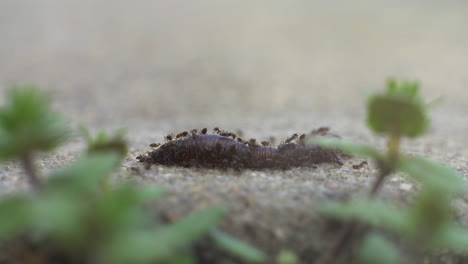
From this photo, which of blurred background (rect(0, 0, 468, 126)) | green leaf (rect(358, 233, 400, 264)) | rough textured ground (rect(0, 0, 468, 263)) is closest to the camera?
green leaf (rect(358, 233, 400, 264))

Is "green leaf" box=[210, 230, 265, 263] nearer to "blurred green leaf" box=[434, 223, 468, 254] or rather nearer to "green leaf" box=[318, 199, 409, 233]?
"green leaf" box=[318, 199, 409, 233]

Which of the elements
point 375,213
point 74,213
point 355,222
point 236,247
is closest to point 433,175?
point 375,213

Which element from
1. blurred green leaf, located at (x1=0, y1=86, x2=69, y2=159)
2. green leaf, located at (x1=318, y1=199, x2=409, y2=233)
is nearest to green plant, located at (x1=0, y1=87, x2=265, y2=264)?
blurred green leaf, located at (x1=0, y1=86, x2=69, y2=159)

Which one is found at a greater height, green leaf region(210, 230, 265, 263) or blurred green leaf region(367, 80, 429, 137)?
blurred green leaf region(367, 80, 429, 137)

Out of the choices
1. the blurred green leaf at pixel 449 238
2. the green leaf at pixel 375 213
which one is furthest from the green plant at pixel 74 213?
the blurred green leaf at pixel 449 238

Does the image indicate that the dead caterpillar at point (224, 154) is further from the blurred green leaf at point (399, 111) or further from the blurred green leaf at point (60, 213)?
the blurred green leaf at point (60, 213)

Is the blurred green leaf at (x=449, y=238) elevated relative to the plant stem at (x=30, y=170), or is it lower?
lower
